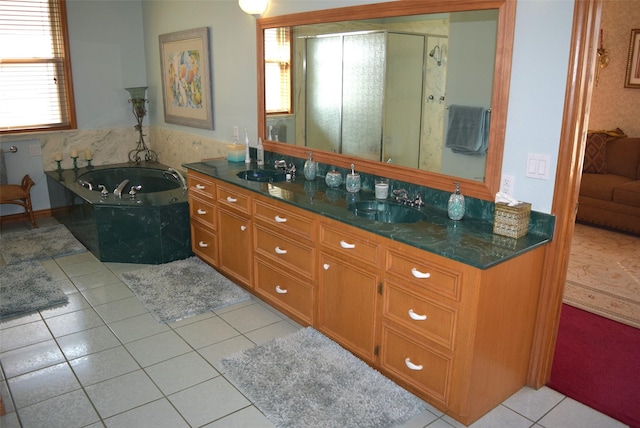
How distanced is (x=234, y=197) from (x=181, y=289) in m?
0.78

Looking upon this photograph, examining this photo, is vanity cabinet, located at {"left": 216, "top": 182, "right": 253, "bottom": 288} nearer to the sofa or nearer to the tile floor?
the tile floor

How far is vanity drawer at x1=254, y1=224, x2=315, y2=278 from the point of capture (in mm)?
2984

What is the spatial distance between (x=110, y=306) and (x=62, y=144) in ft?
9.17

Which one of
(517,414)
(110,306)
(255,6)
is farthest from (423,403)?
(255,6)

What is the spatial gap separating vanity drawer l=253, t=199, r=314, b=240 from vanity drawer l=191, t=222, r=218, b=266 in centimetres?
73

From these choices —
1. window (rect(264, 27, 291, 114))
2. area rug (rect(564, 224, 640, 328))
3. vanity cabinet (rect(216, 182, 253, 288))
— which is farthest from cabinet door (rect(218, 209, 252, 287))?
area rug (rect(564, 224, 640, 328))

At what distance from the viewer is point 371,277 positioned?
2576 mm

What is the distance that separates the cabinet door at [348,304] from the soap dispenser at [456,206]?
0.50 m

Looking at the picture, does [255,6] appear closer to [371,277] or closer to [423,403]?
[371,277]

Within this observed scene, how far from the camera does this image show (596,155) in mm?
5484

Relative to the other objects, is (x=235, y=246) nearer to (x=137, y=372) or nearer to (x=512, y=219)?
(x=137, y=372)

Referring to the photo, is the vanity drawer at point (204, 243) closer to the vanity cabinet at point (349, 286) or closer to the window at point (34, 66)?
the vanity cabinet at point (349, 286)

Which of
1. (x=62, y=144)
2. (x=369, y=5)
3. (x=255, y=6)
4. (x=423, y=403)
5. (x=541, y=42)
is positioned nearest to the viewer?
(x=541, y=42)

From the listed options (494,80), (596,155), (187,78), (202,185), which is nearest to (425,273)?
(494,80)
